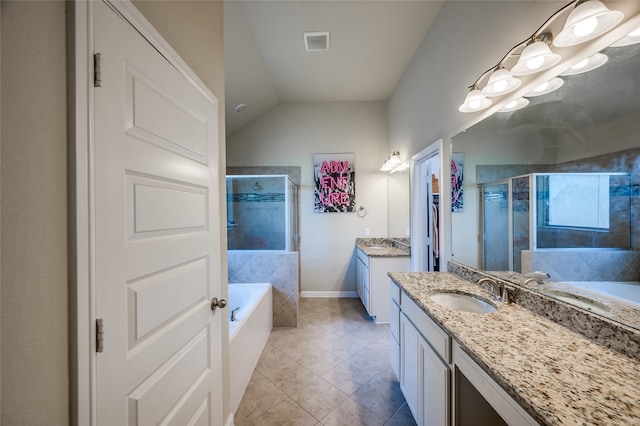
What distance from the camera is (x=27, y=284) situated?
1.69 ft

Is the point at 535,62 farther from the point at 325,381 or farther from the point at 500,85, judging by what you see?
the point at 325,381

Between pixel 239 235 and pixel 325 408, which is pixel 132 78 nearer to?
pixel 325 408

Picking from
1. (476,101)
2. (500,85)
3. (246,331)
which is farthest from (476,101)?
(246,331)

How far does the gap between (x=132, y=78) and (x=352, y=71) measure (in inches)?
116

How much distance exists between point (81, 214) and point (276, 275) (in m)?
2.45

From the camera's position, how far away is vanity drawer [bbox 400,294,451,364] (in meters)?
1.14

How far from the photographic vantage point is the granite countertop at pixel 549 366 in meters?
0.64

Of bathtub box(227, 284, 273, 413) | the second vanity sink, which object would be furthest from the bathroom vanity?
the second vanity sink

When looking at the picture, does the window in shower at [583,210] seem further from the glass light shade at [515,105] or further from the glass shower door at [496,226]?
the glass light shade at [515,105]

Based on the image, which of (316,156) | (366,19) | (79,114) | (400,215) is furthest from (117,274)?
(316,156)

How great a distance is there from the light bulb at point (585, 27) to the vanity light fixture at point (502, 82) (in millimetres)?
340

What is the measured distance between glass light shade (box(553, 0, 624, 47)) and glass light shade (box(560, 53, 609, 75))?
0.27 ft

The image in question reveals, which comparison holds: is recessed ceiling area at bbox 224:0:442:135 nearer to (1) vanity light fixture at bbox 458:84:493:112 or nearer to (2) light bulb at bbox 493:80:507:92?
(1) vanity light fixture at bbox 458:84:493:112

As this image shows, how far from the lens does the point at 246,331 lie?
1977 mm
